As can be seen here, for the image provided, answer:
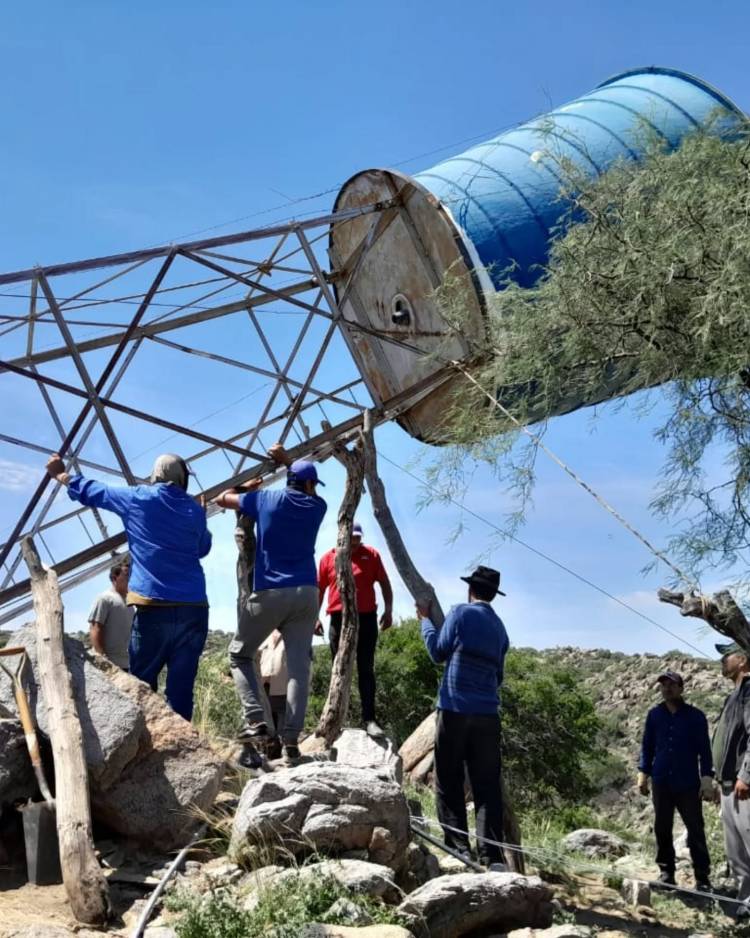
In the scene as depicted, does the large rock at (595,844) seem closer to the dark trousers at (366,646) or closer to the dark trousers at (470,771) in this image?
the dark trousers at (366,646)

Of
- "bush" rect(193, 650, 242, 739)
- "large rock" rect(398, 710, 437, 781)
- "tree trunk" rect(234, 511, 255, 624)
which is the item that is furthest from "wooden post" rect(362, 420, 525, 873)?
"large rock" rect(398, 710, 437, 781)

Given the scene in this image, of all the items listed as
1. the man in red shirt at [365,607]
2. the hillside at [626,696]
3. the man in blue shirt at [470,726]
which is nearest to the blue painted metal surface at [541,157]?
the man in red shirt at [365,607]

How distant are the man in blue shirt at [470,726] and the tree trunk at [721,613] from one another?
1.76m

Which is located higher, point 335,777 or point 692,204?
point 692,204

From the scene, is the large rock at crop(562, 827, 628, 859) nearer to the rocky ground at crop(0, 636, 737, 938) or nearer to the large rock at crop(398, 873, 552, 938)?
the rocky ground at crop(0, 636, 737, 938)

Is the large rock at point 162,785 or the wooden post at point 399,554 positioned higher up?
the wooden post at point 399,554

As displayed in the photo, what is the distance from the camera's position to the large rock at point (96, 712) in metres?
6.15

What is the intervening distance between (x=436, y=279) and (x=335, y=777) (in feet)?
20.6

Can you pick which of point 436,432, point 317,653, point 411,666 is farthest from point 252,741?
point 317,653

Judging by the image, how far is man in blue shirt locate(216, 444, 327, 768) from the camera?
24.1ft

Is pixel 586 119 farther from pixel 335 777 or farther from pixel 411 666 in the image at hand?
pixel 411 666

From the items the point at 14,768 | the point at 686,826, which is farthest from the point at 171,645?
the point at 686,826

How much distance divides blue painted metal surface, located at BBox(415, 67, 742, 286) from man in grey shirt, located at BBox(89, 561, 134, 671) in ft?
15.4

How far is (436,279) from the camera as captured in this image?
11289 mm
